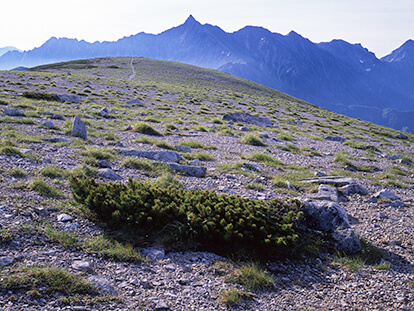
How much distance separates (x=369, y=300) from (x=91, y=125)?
636 inches

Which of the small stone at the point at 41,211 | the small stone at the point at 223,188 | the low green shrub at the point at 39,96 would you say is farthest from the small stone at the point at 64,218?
the low green shrub at the point at 39,96

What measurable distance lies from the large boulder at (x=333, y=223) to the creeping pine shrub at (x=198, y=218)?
1.58 ft

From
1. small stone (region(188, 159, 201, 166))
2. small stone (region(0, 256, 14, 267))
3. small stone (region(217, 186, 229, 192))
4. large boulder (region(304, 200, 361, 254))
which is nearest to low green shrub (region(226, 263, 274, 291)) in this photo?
large boulder (region(304, 200, 361, 254))

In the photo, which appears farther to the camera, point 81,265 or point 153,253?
point 153,253

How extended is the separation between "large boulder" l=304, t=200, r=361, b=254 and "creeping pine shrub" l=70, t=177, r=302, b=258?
482 mm

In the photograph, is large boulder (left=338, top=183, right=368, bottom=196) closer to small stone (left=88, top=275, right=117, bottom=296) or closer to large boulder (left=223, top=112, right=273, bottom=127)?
small stone (left=88, top=275, right=117, bottom=296)

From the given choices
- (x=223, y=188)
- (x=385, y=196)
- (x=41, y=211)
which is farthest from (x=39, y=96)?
(x=385, y=196)

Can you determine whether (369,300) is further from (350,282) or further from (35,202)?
(35,202)

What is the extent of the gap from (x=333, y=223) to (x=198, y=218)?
3341 millimetres

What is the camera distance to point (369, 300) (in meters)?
5.21

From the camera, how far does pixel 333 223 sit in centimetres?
707

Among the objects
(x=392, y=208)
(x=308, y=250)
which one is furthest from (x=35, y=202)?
(x=392, y=208)

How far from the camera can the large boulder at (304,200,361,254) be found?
6.71 metres

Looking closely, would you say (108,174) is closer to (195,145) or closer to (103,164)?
(103,164)
